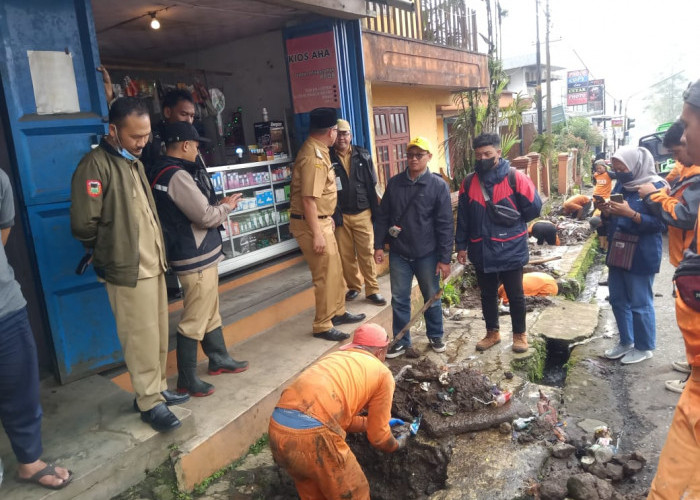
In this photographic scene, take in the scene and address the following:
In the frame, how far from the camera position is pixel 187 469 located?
9.82ft

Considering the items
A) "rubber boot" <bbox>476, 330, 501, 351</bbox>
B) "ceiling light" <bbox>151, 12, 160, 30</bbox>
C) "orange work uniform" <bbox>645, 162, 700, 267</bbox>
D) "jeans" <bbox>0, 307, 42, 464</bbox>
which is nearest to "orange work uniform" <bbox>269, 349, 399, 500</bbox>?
"jeans" <bbox>0, 307, 42, 464</bbox>

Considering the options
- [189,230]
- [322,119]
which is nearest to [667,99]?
[322,119]

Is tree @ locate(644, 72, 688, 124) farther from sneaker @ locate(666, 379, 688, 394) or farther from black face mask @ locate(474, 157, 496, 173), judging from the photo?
black face mask @ locate(474, 157, 496, 173)

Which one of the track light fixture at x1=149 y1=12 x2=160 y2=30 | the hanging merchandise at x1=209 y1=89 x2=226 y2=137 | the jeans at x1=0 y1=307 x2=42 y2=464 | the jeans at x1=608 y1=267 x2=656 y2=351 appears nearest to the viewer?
the jeans at x1=0 y1=307 x2=42 y2=464

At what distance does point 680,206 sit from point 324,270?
2.82m

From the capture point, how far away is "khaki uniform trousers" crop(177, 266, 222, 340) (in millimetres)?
3490

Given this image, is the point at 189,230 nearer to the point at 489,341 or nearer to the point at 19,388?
the point at 19,388

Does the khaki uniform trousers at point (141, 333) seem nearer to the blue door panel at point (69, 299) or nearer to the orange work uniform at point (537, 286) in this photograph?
the blue door panel at point (69, 299)

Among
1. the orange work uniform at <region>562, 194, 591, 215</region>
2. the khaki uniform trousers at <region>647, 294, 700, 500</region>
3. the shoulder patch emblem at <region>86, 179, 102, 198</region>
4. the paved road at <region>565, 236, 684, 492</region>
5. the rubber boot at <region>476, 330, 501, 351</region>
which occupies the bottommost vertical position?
the paved road at <region>565, 236, 684, 492</region>

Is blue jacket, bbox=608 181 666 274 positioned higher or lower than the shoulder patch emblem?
lower

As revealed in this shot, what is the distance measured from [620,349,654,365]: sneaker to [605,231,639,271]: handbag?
0.92m

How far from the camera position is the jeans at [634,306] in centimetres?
462

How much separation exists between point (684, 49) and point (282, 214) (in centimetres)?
9139

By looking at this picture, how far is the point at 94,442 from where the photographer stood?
2.87m
